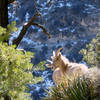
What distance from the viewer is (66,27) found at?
57688mm

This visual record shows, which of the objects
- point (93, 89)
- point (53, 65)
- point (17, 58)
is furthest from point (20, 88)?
point (53, 65)

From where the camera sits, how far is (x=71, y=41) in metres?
54.3

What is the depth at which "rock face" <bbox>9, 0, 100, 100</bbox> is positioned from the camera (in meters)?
53.0

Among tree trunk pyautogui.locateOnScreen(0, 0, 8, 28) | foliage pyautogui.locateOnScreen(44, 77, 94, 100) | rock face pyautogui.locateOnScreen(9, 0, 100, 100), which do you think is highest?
tree trunk pyautogui.locateOnScreen(0, 0, 8, 28)

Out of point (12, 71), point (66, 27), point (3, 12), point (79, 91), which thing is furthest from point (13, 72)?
point (66, 27)

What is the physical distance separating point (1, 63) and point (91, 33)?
52613 millimetres

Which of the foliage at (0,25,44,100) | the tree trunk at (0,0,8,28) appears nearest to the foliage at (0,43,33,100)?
the foliage at (0,25,44,100)

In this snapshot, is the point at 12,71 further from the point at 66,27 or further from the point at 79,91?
the point at 66,27

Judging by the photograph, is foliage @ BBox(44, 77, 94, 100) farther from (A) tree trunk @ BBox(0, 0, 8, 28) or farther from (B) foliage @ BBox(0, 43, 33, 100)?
(A) tree trunk @ BBox(0, 0, 8, 28)

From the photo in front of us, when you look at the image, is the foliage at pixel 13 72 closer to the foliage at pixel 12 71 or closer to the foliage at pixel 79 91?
the foliage at pixel 12 71

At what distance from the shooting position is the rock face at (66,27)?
53031 millimetres

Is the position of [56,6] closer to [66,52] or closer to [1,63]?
[66,52]

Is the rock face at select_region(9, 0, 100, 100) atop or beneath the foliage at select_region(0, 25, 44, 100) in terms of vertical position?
beneath

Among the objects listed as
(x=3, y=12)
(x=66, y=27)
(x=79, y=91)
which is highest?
(x=3, y=12)
